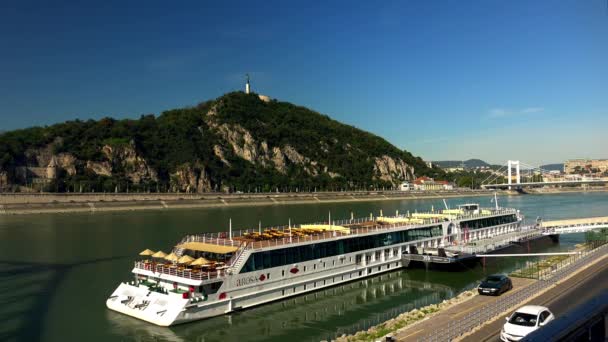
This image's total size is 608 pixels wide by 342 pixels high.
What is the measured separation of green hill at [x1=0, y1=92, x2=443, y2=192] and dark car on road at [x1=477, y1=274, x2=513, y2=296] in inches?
4496

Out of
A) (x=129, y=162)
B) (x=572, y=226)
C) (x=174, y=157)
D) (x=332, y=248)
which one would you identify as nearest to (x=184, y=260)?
(x=332, y=248)

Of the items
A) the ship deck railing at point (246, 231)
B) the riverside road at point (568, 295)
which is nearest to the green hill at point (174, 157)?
the ship deck railing at point (246, 231)

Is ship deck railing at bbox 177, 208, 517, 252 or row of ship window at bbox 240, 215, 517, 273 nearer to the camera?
row of ship window at bbox 240, 215, 517, 273

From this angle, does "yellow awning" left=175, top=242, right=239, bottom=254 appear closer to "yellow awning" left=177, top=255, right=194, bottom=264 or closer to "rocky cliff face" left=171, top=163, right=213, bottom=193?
"yellow awning" left=177, top=255, right=194, bottom=264

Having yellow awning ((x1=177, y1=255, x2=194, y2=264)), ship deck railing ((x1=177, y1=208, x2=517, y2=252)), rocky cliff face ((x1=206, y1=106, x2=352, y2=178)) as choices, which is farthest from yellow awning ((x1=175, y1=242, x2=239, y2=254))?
rocky cliff face ((x1=206, y1=106, x2=352, y2=178))

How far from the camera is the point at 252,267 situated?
24.5 m

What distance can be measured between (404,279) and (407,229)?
14.1 feet

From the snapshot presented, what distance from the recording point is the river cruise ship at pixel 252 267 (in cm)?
2226

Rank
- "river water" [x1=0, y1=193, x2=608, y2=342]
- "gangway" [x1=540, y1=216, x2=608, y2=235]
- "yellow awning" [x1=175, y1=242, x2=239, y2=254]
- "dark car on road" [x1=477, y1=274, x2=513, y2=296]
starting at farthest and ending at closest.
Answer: "gangway" [x1=540, y1=216, x2=608, y2=235] < "yellow awning" [x1=175, y1=242, x2=239, y2=254] < "dark car on road" [x1=477, y1=274, x2=513, y2=296] < "river water" [x1=0, y1=193, x2=608, y2=342]

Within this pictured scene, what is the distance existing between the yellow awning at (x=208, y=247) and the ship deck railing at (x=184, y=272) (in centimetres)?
179

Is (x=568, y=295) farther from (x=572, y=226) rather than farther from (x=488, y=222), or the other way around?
(x=572, y=226)

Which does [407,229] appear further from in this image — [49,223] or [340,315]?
[49,223]

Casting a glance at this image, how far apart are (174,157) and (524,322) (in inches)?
5696

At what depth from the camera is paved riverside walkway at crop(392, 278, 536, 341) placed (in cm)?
1616
